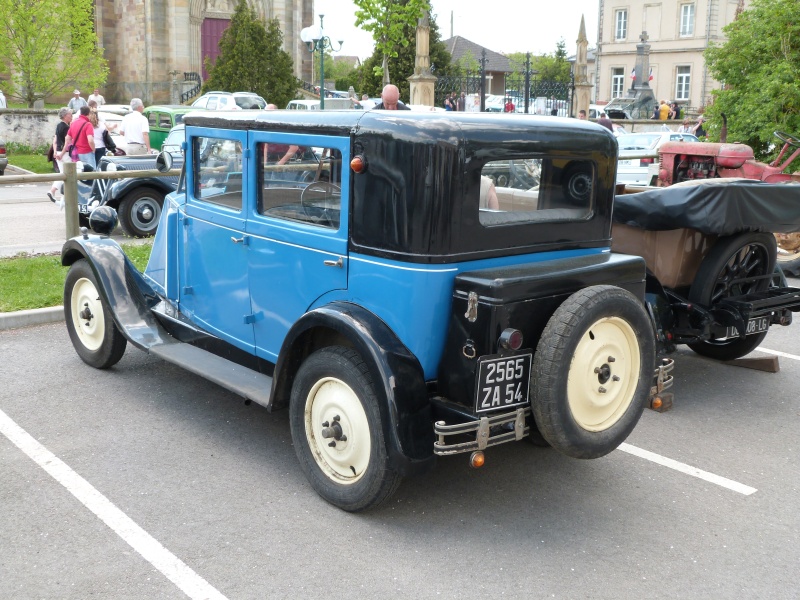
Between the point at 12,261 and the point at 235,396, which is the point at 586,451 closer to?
the point at 235,396

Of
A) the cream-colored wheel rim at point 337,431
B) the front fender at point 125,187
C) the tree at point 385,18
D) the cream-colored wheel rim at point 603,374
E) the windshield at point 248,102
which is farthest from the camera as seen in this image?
the windshield at point 248,102

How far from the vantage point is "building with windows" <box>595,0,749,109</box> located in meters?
54.6

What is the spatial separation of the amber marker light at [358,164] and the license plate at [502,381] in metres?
1.08

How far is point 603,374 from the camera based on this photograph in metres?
3.92

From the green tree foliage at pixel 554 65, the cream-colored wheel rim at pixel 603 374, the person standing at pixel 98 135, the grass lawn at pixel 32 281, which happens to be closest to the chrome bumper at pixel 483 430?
the cream-colored wheel rim at pixel 603 374

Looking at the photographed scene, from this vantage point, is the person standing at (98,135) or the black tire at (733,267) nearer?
the black tire at (733,267)

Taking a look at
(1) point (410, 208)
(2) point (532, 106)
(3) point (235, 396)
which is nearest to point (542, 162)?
(1) point (410, 208)

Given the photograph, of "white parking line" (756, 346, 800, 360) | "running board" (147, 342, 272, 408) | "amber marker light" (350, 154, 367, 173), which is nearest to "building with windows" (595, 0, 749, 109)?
"white parking line" (756, 346, 800, 360)

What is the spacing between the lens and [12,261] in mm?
9180

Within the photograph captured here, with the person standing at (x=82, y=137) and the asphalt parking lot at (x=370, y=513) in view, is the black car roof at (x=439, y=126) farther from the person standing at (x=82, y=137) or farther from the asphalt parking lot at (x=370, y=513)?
the person standing at (x=82, y=137)

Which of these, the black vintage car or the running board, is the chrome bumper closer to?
the running board

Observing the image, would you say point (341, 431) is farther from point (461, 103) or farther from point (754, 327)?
point (461, 103)

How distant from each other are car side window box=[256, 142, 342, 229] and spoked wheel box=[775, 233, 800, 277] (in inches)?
270

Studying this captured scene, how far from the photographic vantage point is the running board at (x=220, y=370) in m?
4.57
